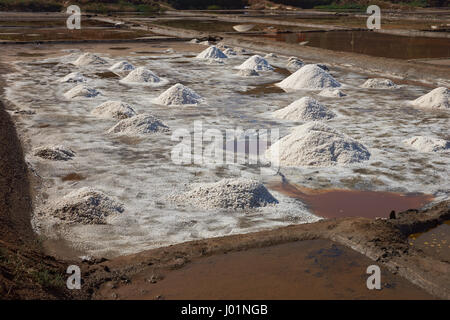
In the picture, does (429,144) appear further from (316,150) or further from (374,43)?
(374,43)

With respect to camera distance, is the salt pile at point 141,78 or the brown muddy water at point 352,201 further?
the salt pile at point 141,78

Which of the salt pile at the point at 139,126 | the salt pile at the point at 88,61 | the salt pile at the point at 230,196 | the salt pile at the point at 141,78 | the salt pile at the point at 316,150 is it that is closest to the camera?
the salt pile at the point at 230,196

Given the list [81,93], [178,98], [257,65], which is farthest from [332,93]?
[81,93]

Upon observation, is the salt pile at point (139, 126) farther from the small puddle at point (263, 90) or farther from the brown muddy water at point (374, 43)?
the brown muddy water at point (374, 43)

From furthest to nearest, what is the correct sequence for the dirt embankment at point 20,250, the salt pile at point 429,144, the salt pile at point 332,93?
the salt pile at point 332,93, the salt pile at point 429,144, the dirt embankment at point 20,250

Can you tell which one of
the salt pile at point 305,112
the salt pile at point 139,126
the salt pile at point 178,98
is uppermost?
the salt pile at point 178,98

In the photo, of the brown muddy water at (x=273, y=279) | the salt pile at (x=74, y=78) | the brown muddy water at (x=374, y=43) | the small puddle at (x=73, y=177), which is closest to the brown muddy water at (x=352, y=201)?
the brown muddy water at (x=273, y=279)

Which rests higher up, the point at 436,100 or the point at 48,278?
the point at 436,100
